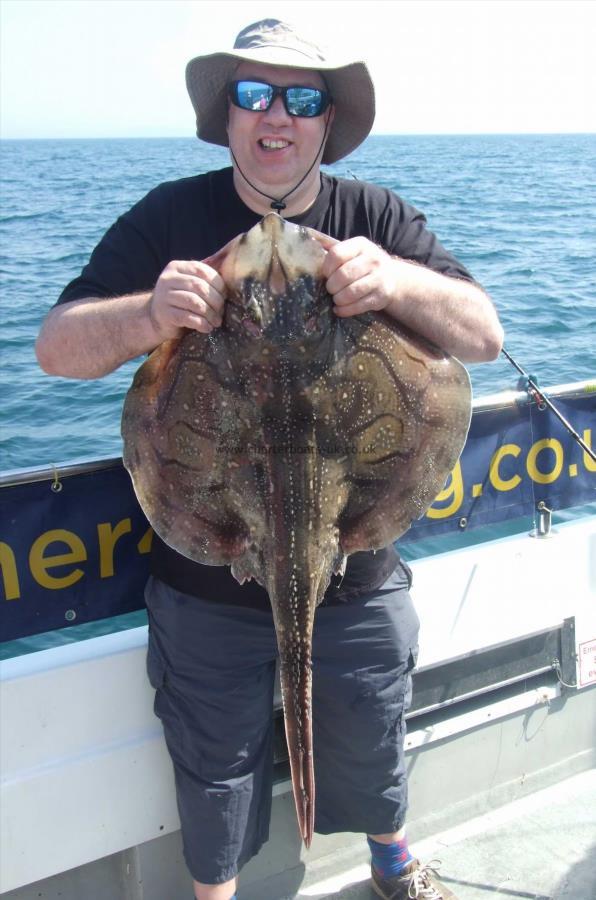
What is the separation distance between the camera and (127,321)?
2076 millimetres

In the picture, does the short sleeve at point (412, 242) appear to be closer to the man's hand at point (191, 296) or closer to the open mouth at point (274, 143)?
the open mouth at point (274, 143)

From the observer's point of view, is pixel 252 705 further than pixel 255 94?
Yes

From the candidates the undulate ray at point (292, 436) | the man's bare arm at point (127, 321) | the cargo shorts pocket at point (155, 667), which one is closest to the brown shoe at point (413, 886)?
the undulate ray at point (292, 436)

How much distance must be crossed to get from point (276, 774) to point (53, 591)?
0.98 meters

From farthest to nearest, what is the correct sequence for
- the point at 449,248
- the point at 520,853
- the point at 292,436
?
the point at 449,248 → the point at 520,853 → the point at 292,436

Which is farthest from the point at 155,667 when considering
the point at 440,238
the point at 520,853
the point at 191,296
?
the point at 440,238

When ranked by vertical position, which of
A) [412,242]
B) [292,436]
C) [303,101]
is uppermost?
[303,101]

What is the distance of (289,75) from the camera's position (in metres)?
2.36

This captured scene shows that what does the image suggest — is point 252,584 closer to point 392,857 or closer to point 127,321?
point 127,321

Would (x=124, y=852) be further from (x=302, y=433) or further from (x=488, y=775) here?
(x=302, y=433)

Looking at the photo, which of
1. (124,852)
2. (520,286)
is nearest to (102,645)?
(124,852)

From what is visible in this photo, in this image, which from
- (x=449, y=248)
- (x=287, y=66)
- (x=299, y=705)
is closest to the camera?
(x=299, y=705)

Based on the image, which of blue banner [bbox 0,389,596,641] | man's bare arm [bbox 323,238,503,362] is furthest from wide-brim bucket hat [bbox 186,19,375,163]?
blue banner [bbox 0,389,596,641]

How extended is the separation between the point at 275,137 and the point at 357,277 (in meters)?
0.67
